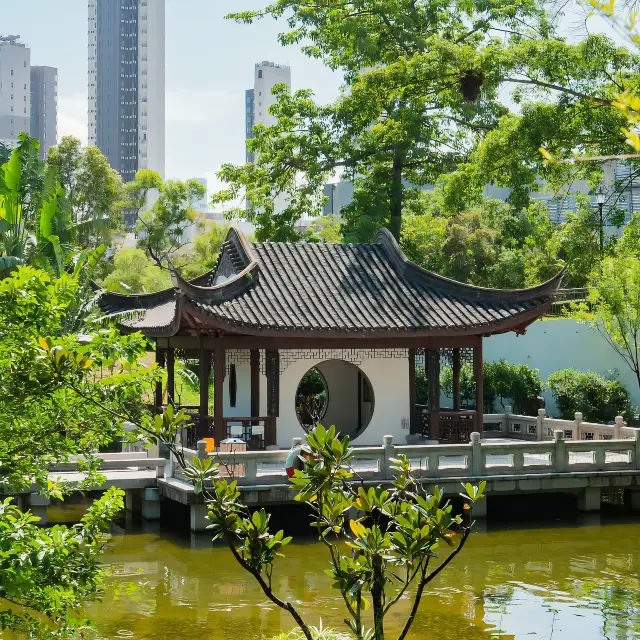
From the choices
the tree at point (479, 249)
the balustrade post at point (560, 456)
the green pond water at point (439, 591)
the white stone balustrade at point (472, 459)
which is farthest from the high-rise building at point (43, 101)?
the green pond water at point (439, 591)

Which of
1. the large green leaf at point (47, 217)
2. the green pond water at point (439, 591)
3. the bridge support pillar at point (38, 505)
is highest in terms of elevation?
the large green leaf at point (47, 217)

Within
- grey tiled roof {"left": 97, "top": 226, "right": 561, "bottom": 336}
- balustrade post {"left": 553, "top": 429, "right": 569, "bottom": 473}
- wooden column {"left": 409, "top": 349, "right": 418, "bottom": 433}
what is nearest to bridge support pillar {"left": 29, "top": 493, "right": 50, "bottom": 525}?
grey tiled roof {"left": 97, "top": 226, "right": 561, "bottom": 336}

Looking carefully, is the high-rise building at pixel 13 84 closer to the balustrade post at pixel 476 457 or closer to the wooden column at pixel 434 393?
the wooden column at pixel 434 393

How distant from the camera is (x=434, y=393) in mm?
17578

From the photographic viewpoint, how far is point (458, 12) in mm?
27297

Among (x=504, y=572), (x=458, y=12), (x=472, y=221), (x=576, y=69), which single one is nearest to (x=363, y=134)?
(x=458, y=12)

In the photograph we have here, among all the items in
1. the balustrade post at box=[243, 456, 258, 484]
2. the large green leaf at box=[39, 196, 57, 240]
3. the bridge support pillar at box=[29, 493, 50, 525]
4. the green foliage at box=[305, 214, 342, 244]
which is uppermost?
the green foliage at box=[305, 214, 342, 244]

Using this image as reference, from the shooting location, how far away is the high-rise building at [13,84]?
89.6 meters

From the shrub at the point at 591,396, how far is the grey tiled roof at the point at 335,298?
5527 millimetres

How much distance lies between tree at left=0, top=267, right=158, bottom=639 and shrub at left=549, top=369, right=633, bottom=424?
18.2 meters

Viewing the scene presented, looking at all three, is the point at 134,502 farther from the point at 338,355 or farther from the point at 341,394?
the point at 341,394

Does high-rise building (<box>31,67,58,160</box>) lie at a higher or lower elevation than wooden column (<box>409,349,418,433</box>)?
higher

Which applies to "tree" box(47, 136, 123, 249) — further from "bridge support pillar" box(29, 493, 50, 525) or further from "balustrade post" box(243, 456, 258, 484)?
"balustrade post" box(243, 456, 258, 484)

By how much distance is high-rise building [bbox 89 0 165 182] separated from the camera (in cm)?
8706
